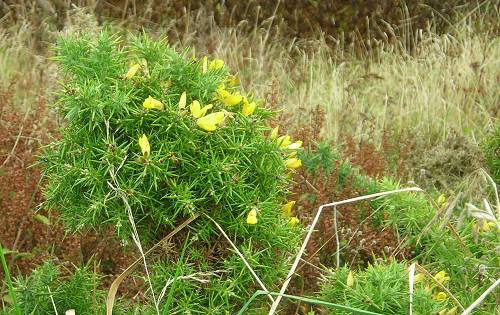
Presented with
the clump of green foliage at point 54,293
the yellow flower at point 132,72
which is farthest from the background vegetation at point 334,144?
the yellow flower at point 132,72

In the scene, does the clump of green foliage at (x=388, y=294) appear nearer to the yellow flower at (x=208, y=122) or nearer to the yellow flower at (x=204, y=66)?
the yellow flower at (x=208, y=122)

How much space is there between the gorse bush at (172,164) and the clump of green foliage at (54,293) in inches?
9.4

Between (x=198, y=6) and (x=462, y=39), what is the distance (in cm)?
239

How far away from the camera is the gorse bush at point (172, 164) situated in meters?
2.14

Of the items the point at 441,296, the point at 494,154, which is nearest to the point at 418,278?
the point at 441,296

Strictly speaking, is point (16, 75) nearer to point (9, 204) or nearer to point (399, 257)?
point (9, 204)

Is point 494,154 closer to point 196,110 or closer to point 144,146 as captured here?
point 196,110

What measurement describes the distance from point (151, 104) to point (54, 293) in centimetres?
64

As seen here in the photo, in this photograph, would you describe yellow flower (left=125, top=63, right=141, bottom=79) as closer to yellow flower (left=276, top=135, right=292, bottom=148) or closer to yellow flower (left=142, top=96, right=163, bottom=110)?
yellow flower (left=142, top=96, right=163, bottom=110)

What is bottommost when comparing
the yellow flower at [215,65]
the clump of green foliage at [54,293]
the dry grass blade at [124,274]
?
the clump of green foliage at [54,293]

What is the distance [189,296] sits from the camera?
2223 mm

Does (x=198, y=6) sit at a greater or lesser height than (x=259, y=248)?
lesser

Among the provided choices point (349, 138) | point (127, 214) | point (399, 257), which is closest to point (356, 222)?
point (399, 257)

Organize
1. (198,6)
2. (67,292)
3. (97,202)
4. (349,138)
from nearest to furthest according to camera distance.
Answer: (97,202)
(67,292)
(349,138)
(198,6)
